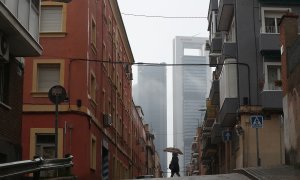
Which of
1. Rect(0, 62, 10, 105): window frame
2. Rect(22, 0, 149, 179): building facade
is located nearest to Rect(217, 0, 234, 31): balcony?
Rect(22, 0, 149, 179): building facade

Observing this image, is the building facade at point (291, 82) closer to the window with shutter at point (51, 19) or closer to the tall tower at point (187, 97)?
the window with shutter at point (51, 19)

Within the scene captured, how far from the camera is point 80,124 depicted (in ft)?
96.1

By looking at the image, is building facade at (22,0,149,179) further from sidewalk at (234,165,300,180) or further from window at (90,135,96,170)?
sidewalk at (234,165,300,180)

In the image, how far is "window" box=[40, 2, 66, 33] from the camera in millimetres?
30141

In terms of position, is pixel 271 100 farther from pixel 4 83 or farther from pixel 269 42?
pixel 4 83

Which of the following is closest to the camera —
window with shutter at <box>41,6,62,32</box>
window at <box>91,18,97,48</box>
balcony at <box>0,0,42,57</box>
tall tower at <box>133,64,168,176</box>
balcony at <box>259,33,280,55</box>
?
balcony at <box>0,0,42,57</box>

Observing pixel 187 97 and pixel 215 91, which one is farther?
pixel 187 97

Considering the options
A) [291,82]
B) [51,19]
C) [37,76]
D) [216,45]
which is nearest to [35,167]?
[291,82]

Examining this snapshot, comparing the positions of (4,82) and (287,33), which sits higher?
(287,33)

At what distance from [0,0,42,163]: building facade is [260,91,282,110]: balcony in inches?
602

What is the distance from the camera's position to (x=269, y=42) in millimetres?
33344

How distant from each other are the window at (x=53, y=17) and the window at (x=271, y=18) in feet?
36.2

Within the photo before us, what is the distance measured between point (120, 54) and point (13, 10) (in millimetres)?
31013

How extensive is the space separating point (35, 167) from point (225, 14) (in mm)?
26215
